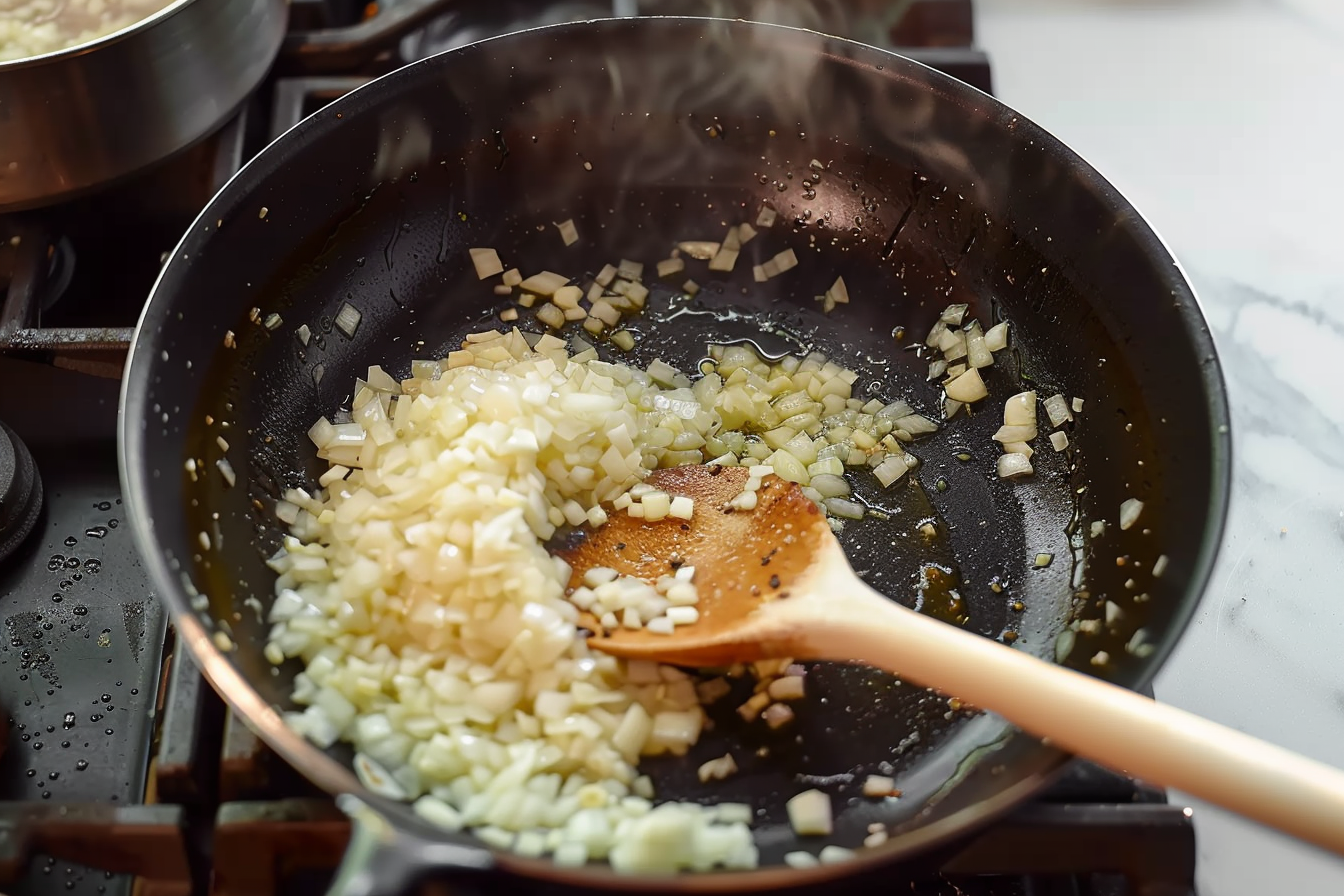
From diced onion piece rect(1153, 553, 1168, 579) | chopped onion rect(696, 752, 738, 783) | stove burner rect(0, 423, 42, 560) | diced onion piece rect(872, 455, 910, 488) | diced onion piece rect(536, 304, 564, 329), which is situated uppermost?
diced onion piece rect(1153, 553, 1168, 579)

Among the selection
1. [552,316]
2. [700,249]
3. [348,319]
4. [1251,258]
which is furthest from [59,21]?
[1251,258]

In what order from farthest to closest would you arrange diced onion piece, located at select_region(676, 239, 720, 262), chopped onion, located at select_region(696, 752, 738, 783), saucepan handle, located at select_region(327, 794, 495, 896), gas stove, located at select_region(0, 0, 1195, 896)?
diced onion piece, located at select_region(676, 239, 720, 262) < chopped onion, located at select_region(696, 752, 738, 783) < gas stove, located at select_region(0, 0, 1195, 896) < saucepan handle, located at select_region(327, 794, 495, 896)

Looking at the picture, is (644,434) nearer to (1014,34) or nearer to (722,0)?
(722,0)

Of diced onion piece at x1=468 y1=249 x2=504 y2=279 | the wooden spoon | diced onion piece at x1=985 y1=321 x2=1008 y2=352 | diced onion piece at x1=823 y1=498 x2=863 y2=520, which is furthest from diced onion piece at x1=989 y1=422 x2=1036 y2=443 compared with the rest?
diced onion piece at x1=468 y1=249 x2=504 y2=279

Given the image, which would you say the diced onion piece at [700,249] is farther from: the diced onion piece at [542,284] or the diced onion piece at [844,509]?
the diced onion piece at [844,509]

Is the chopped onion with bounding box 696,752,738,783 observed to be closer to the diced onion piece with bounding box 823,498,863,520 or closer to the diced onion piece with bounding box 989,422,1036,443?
the diced onion piece with bounding box 823,498,863,520

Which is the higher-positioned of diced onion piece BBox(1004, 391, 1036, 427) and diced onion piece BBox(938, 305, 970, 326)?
diced onion piece BBox(938, 305, 970, 326)

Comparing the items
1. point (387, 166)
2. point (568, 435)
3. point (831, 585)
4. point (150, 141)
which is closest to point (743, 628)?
point (831, 585)

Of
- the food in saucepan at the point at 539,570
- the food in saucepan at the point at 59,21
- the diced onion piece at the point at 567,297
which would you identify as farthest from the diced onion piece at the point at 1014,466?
the food in saucepan at the point at 59,21
